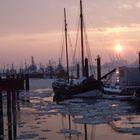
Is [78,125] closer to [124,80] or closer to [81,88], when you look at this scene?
[81,88]

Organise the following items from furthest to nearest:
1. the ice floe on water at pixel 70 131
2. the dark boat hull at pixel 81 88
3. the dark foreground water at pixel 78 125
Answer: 1. the dark boat hull at pixel 81 88
2. the ice floe on water at pixel 70 131
3. the dark foreground water at pixel 78 125

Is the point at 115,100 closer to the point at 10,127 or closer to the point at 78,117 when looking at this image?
the point at 78,117

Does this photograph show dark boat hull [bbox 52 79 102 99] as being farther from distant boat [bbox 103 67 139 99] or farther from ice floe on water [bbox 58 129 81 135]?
ice floe on water [bbox 58 129 81 135]

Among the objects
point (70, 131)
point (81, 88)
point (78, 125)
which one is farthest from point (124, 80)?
point (70, 131)

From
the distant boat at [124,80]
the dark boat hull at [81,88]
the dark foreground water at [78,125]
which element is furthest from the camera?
the distant boat at [124,80]

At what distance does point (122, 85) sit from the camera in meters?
52.9

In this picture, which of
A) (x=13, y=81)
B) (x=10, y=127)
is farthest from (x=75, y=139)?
(x=13, y=81)

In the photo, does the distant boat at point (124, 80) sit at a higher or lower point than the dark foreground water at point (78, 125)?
higher

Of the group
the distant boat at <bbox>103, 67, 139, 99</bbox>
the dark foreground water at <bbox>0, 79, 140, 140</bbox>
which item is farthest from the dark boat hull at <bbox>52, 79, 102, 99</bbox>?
the dark foreground water at <bbox>0, 79, 140, 140</bbox>

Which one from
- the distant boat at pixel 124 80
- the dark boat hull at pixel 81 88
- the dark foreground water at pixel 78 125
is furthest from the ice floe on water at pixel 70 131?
the dark boat hull at pixel 81 88

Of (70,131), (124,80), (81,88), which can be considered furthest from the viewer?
(124,80)

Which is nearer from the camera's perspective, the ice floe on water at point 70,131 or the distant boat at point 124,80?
the ice floe on water at point 70,131

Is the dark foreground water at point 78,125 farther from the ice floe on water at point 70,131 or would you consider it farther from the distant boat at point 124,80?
the distant boat at point 124,80

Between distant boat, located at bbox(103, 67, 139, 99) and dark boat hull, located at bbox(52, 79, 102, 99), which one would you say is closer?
dark boat hull, located at bbox(52, 79, 102, 99)
